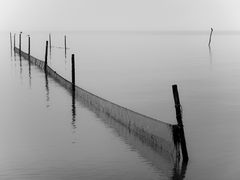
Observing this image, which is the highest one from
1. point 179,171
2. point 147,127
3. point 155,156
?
point 147,127

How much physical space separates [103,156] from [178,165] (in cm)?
310

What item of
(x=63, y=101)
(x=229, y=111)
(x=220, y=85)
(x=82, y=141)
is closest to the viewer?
(x=82, y=141)

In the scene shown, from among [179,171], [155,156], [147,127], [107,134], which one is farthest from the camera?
[107,134]

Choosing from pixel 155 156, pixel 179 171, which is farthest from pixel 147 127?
pixel 179 171

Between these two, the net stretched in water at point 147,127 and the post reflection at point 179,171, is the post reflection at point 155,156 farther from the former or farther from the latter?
the net stretched in water at point 147,127

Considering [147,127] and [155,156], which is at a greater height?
[147,127]

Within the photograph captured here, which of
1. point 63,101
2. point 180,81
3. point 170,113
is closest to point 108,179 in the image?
point 170,113

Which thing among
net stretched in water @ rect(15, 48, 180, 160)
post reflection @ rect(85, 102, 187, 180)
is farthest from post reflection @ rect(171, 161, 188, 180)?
net stretched in water @ rect(15, 48, 180, 160)

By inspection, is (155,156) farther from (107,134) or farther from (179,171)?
(107,134)

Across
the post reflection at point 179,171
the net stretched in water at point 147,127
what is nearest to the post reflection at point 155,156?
the post reflection at point 179,171

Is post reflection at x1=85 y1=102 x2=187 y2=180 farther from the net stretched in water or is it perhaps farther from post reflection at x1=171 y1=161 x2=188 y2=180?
the net stretched in water

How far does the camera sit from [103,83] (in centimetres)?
4300

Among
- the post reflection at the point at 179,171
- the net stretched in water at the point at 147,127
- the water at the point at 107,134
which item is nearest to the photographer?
the post reflection at the point at 179,171

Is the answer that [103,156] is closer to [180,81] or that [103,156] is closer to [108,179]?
[108,179]
